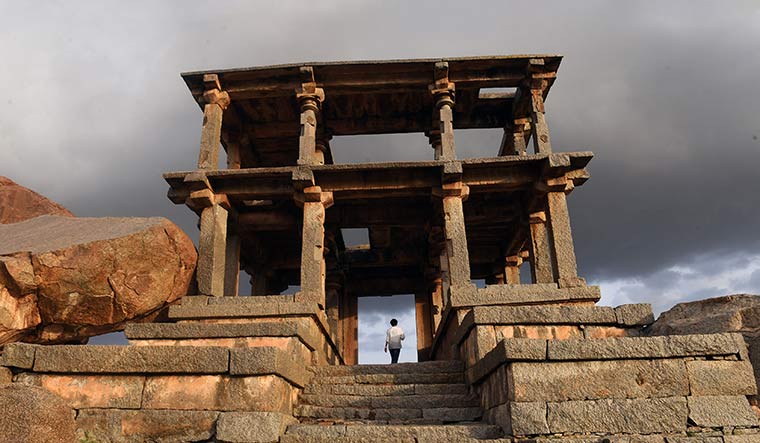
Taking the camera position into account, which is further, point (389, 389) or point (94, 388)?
point (389, 389)

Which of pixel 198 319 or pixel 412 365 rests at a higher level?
pixel 198 319

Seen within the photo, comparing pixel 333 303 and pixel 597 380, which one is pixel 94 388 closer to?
pixel 597 380

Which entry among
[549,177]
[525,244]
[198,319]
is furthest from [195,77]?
[525,244]

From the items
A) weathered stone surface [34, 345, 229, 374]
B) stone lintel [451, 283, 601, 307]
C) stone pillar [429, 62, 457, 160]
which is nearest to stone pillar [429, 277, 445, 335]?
stone pillar [429, 62, 457, 160]

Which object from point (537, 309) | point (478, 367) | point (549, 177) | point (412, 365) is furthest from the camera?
point (549, 177)

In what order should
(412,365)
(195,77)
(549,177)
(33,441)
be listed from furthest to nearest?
(195,77) < (549,177) < (412,365) < (33,441)

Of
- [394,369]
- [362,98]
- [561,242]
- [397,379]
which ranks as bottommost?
[397,379]

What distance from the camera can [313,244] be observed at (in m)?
9.52

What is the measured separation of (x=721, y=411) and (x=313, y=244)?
6.93 m

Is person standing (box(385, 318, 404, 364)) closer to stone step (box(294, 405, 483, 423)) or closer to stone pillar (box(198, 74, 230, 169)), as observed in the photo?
stone pillar (box(198, 74, 230, 169))

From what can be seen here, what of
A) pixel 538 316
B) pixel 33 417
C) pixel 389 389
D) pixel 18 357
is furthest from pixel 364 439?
pixel 18 357

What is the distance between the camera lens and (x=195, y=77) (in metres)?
10.9

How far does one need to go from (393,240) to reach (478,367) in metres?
9.78

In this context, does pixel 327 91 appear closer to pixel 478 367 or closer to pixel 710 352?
pixel 478 367
